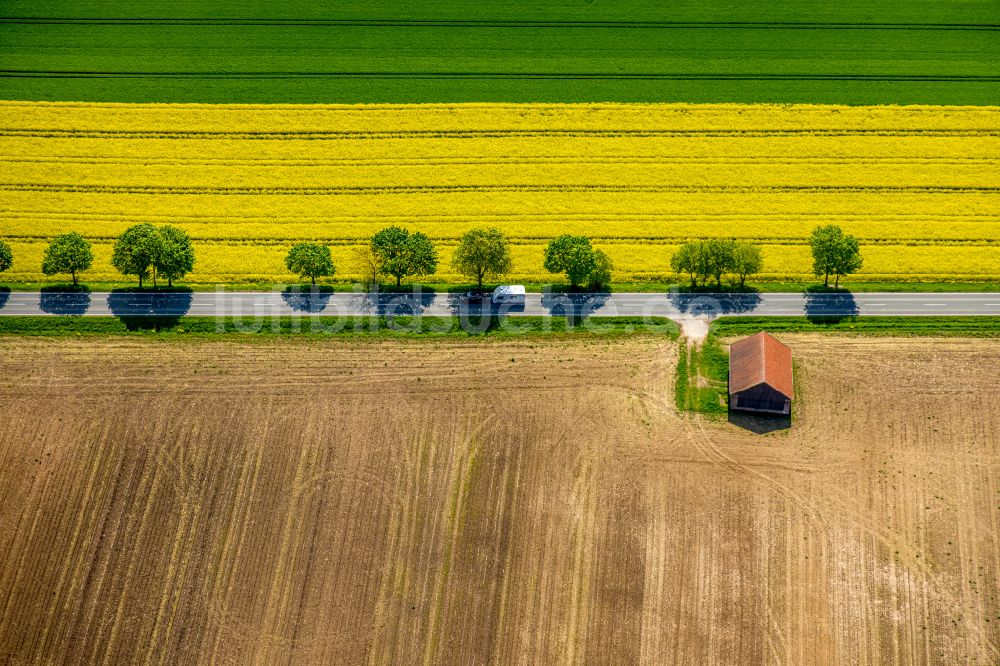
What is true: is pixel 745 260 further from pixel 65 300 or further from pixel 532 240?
pixel 65 300

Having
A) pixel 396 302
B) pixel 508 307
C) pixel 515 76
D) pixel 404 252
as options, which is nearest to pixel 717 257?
pixel 508 307

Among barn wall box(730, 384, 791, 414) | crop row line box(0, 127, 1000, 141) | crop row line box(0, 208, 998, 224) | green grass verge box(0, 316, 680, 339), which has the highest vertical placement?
crop row line box(0, 127, 1000, 141)

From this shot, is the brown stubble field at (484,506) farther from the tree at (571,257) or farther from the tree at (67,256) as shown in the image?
the tree at (67,256)

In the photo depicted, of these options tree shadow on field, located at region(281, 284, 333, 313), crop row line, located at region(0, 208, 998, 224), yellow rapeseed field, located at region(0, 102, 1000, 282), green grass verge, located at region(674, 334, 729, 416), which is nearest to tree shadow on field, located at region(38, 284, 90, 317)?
yellow rapeseed field, located at region(0, 102, 1000, 282)

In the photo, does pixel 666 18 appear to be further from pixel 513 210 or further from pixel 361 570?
pixel 361 570

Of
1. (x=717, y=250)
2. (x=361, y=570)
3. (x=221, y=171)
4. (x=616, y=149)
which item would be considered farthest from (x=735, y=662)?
(x=221, y=171)

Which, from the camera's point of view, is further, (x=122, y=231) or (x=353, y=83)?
(x=353, y=83)

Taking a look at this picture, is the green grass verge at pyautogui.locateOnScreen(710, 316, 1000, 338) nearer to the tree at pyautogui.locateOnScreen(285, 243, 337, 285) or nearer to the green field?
the green field
